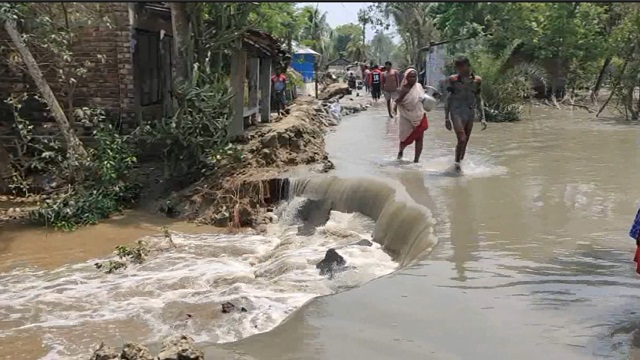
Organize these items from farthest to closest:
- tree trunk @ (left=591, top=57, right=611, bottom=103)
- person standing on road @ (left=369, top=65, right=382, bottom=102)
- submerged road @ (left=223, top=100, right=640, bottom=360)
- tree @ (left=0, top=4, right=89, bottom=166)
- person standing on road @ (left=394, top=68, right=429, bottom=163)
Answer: person standing on road @ (left=369, top=65, right=382, bottom=102)
tree trunk @ (left=591, top=57, right=611, bottom=103)
person standing on road @ (left=394, top=68, right=429, bottom=163)
tree @ (left=0, top=4, right=89, bottom=166)
submerged road @ (left=223, top=100, right=640, bottom=360)

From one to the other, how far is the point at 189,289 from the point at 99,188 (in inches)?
157

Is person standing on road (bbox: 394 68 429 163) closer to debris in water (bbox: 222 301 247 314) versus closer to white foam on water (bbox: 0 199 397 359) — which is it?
white foam on water (bbox: 0 199 397 359)

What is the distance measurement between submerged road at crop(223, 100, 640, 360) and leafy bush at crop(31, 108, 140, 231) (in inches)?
142

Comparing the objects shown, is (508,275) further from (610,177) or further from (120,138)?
(120,138)

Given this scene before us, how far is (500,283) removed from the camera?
17.9 feet

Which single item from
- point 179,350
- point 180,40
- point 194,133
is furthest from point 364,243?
point 180,40

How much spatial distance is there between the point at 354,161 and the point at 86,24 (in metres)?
5.25

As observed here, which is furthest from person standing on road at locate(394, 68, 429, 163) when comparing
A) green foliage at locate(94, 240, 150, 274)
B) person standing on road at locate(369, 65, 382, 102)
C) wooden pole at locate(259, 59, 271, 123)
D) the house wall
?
the house wall

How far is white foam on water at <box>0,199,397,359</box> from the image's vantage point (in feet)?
19.8

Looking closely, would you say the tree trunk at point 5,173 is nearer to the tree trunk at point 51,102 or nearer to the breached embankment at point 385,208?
the tree trunk at point 51,102

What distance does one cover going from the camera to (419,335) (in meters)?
4.48

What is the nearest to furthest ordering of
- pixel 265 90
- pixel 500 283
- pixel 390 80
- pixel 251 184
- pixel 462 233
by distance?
pixel 500 283 < pixel 462 233 < pixel 251 184 < pixel 265 90 < pixel 390 80

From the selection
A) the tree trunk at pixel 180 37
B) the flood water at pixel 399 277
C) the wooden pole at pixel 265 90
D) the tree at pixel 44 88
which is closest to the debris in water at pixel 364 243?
the flood water at pixel 399 277

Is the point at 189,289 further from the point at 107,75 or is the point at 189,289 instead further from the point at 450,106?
the point at 107,75
